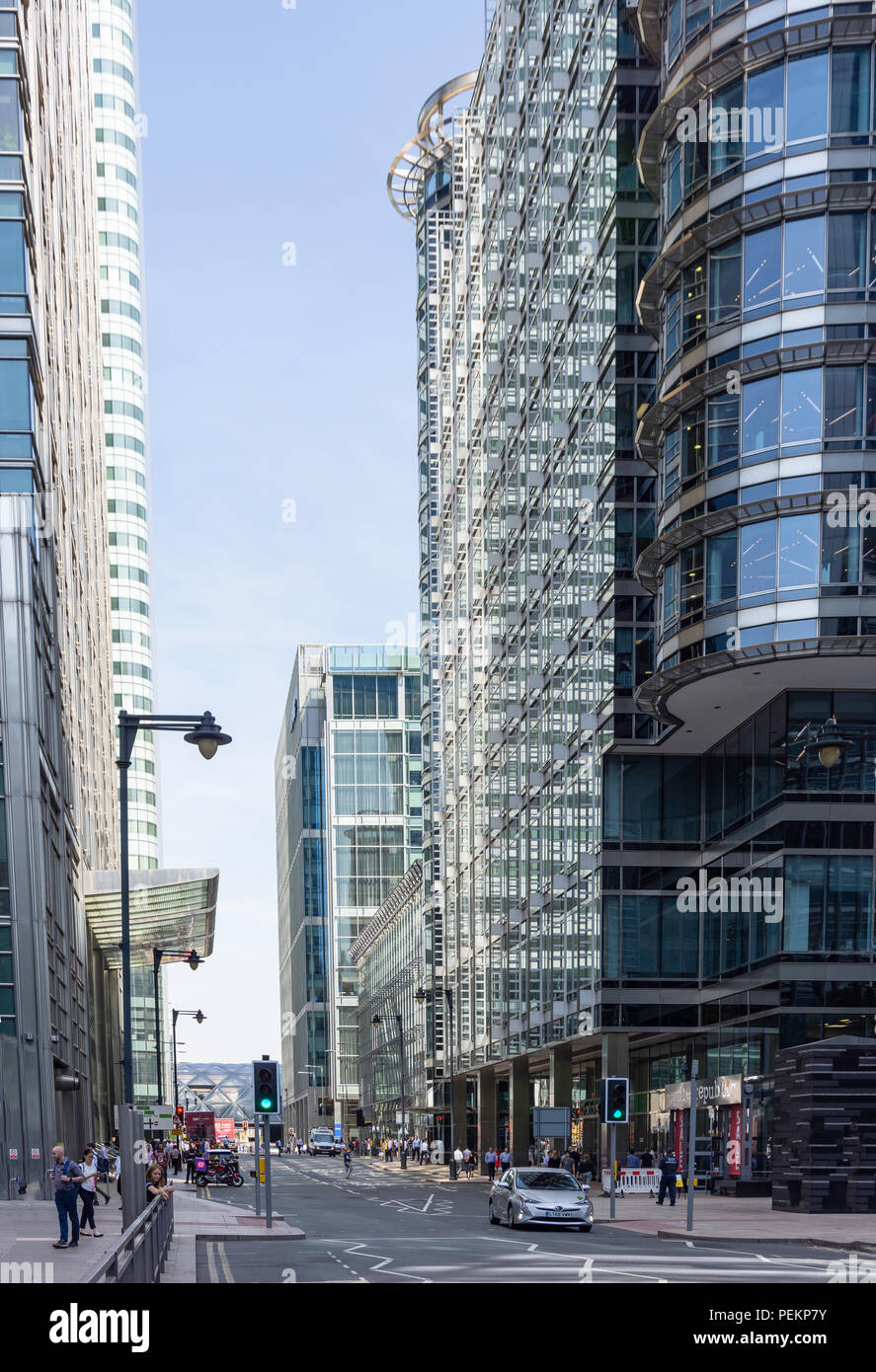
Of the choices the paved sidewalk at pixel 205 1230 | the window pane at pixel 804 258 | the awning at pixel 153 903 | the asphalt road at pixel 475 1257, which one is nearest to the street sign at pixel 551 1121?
the asphalt road at pixel 475 1257

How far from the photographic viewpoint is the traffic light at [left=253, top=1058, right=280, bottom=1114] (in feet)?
105

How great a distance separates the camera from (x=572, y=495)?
65562 millimetres

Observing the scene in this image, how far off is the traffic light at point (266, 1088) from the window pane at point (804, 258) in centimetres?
2564

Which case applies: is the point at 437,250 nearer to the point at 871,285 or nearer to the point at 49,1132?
the point at 871,285

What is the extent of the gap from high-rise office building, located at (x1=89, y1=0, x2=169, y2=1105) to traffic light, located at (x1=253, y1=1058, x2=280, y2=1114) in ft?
375

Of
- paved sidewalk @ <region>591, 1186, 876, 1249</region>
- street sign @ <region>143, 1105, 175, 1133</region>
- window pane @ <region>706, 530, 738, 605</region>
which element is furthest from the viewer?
street sign @ <region>143, 1105, 175, 1133</region>

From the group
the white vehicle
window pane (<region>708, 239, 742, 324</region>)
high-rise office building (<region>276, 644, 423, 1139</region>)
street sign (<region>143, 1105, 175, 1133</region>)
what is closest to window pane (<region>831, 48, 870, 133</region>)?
window pane (<region>708, 239, 742, 324</region>)

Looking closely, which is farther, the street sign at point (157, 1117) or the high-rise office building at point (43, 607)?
the street sign at point (157, 1117)

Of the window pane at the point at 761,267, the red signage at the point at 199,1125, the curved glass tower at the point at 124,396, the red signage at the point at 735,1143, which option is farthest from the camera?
the curved glass tower at the point at 124,396

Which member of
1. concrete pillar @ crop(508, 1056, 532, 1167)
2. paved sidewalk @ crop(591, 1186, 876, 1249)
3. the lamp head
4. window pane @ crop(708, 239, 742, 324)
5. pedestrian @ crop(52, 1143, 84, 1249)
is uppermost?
window pane @ crop(708, 239, 742, 324)

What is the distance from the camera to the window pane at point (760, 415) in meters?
45.0

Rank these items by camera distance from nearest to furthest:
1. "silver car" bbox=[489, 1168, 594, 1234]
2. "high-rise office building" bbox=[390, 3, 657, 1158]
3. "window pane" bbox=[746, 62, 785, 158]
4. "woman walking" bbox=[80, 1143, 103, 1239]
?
"woman walking" bbox=[80, 1143, 103, 1239] < "silver car" bbox=[489, 1168, 594, 1234] < "window pane" bbox=[746, 62, 785, 158] < "high-rise office building" bbox=[390, 3, 657, 1158]

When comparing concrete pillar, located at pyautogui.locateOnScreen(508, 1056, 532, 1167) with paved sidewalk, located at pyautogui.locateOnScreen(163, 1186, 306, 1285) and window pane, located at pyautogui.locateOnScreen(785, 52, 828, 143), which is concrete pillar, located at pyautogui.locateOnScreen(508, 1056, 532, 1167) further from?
window pane, located at pyautogui.locateOnScreen(785, 52, 828, 143)

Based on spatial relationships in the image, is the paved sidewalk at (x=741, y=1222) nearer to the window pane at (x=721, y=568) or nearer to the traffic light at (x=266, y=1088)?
the traffic light at (x=266, y=1088)
